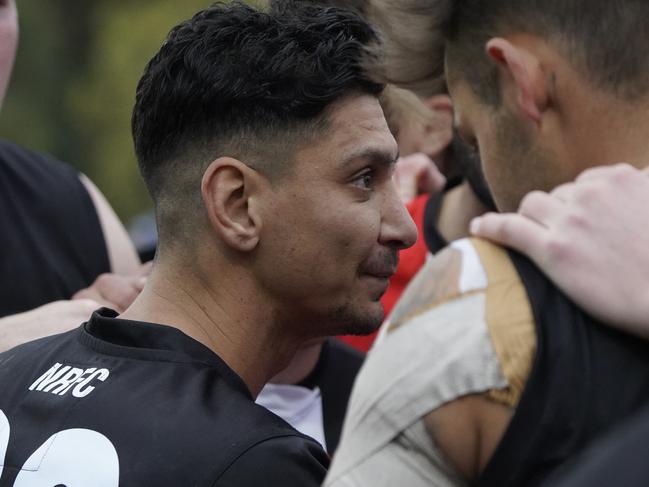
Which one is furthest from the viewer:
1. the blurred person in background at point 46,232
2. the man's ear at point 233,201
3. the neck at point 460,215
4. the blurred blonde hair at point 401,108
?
the neck at point 460,215

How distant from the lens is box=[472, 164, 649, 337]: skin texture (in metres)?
1.70

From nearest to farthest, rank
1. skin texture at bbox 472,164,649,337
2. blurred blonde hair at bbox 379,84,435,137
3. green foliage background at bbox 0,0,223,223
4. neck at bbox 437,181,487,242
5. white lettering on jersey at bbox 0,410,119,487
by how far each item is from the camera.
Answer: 1. skin texture at bbox 472,164,649,337
2. white lettering on jersey at bbox 0,410,119,487
3. blurred blonde hair at bbox 379,84,435,137
4. neck at bbox 437,181,487,242
5. green foliage background at bbox 0,0,223,223

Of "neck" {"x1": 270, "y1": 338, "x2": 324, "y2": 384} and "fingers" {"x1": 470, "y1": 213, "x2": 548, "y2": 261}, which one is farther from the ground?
"fingers" {"x1": 470, "y1": 213, "x2": 548, "y2": 261}

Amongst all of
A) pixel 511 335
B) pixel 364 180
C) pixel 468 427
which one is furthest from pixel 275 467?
pixel 364 180

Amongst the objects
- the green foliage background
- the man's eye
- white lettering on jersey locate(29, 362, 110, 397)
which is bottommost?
the green foliage background

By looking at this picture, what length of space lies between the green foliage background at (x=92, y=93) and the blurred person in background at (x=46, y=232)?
13.4 m

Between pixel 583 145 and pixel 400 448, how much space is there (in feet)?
2.21

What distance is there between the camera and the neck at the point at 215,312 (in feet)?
7.96

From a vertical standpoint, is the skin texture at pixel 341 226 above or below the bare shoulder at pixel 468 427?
below

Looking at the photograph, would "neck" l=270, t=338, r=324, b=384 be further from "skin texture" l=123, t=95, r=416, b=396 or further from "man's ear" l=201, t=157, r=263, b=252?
"man's ear" l=201, t=157, r=263, b=252

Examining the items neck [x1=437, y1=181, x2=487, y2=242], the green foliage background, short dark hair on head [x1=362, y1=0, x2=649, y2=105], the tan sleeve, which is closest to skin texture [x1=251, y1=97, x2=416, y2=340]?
short dark hair on head [x1=362, y1=0, x2=649, y2=105]

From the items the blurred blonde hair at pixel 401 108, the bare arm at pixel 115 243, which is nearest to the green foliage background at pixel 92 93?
the bare arm at pixel 115 243

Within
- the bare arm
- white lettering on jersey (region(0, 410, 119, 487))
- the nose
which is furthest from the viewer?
the bare arm

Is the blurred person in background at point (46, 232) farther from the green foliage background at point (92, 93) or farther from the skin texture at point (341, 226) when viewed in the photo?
the green foliage background at point (92, 93)
